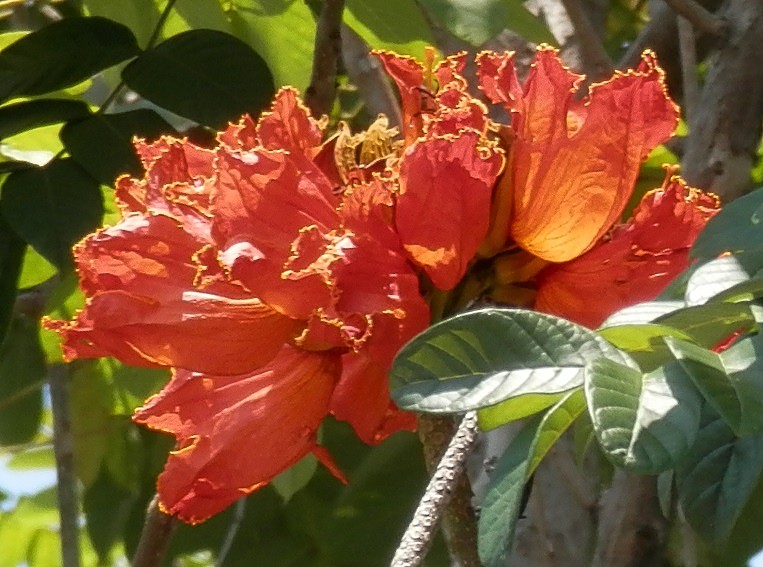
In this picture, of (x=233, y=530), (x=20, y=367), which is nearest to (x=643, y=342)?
(x=233, y=530)

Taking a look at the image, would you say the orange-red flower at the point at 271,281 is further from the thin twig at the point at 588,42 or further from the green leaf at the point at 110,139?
the thin twig at the point at 588,42

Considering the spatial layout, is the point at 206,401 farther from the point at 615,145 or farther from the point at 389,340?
the point at 615,145

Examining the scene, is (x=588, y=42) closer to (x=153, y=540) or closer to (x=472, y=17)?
(x=472, y=17)

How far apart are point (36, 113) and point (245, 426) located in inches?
16.9

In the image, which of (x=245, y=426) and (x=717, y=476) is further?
(x=245, y=426)

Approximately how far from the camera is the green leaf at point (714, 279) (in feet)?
1.90

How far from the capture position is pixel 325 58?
1.03 meters

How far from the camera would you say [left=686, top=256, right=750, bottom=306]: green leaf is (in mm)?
579

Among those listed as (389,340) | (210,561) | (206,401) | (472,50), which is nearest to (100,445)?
(210,561)

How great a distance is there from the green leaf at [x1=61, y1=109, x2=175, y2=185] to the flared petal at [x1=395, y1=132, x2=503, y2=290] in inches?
16.0

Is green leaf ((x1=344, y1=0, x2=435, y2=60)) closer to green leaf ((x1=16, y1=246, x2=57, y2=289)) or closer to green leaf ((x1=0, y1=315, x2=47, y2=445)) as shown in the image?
green leaf ((x1=16, y1=246, x2=57, y2=289))

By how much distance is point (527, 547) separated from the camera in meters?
1.22

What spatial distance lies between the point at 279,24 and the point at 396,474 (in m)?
0.69

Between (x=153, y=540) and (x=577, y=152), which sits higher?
(x=577, y=152)
